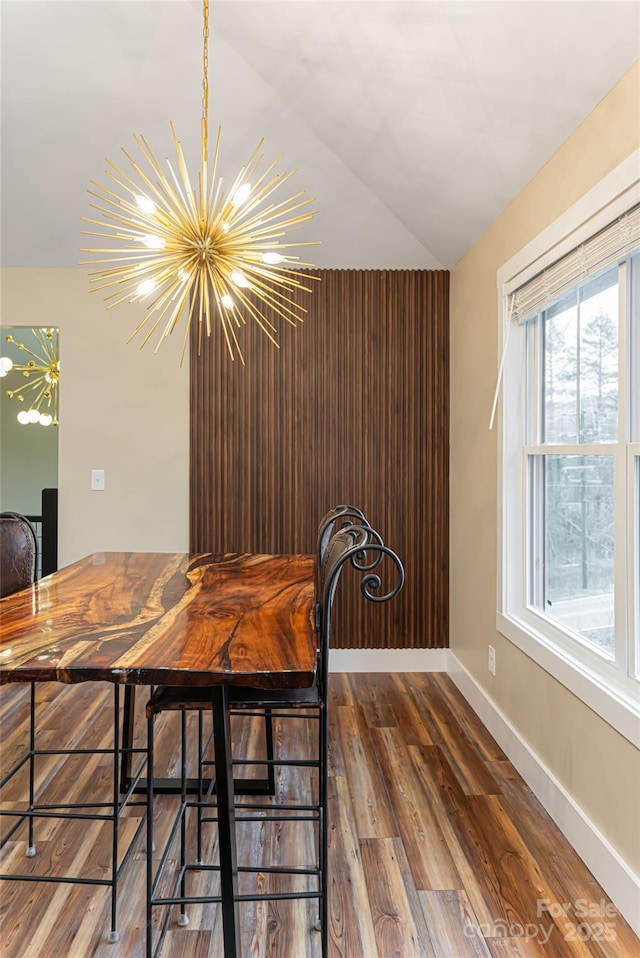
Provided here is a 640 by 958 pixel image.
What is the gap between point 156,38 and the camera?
2.83 metres

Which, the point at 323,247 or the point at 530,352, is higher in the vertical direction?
the point at 323,247

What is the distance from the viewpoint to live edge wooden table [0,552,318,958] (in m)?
1.26

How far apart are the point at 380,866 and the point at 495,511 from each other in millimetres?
1542

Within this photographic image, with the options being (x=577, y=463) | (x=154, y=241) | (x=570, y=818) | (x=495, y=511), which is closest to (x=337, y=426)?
(x=495, y=511)

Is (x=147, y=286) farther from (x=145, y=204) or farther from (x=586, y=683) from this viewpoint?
(x=586, y=683)

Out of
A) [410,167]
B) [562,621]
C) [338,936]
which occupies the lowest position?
[338,936]

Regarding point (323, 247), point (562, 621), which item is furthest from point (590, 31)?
point (323, 247)

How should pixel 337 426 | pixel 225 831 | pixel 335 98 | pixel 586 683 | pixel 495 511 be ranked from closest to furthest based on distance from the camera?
pixel 225 831 < pixel 586 683 < pixel 335 98 < pixel 495 511 < pixel 337 426

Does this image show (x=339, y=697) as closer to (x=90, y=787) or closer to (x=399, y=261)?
(x=90, y=787)

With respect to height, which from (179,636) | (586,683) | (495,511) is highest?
(495,511)

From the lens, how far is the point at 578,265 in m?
2.07

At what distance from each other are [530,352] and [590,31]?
1218 millimetres

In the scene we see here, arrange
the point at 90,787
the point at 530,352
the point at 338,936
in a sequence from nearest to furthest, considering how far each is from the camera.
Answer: the point at 338,936 → the point at 90,787 → the point at 530,352

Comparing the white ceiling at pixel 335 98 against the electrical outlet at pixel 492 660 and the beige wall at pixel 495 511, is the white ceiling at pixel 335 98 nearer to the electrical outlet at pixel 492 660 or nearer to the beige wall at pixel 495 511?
the beige wall at pixel 495 511
